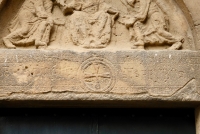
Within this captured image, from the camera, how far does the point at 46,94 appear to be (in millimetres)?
3320

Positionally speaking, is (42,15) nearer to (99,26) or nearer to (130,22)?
(99,26)

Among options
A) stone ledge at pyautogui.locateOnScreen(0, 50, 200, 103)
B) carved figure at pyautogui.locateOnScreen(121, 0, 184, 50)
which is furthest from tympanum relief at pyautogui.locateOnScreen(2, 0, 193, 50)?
stone ledge at pyautogui.locateOnScreen(0, 50, 200, 103)

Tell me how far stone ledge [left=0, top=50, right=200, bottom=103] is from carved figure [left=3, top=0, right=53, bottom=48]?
11 centimetres

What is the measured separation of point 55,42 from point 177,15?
100cm

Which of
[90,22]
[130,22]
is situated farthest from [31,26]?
[130,22]

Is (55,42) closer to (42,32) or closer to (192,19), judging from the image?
(42,32)

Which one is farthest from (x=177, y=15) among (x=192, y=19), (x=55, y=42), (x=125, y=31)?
(x=55, y=42)

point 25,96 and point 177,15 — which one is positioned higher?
point 177,15

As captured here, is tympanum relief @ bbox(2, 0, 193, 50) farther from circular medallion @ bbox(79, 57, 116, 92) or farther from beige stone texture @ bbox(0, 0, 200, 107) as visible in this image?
circular medallion @ bbox(79, 57, 116, 92)

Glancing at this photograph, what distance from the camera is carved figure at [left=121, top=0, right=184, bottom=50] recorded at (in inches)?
139

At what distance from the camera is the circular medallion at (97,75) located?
3357mm

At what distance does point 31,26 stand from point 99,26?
529 millimetres

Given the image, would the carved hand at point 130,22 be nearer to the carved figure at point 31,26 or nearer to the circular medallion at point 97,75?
the circular medallion at point 97,75

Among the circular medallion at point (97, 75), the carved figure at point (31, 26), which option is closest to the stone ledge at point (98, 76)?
the circular medallion at point (97, 75)
